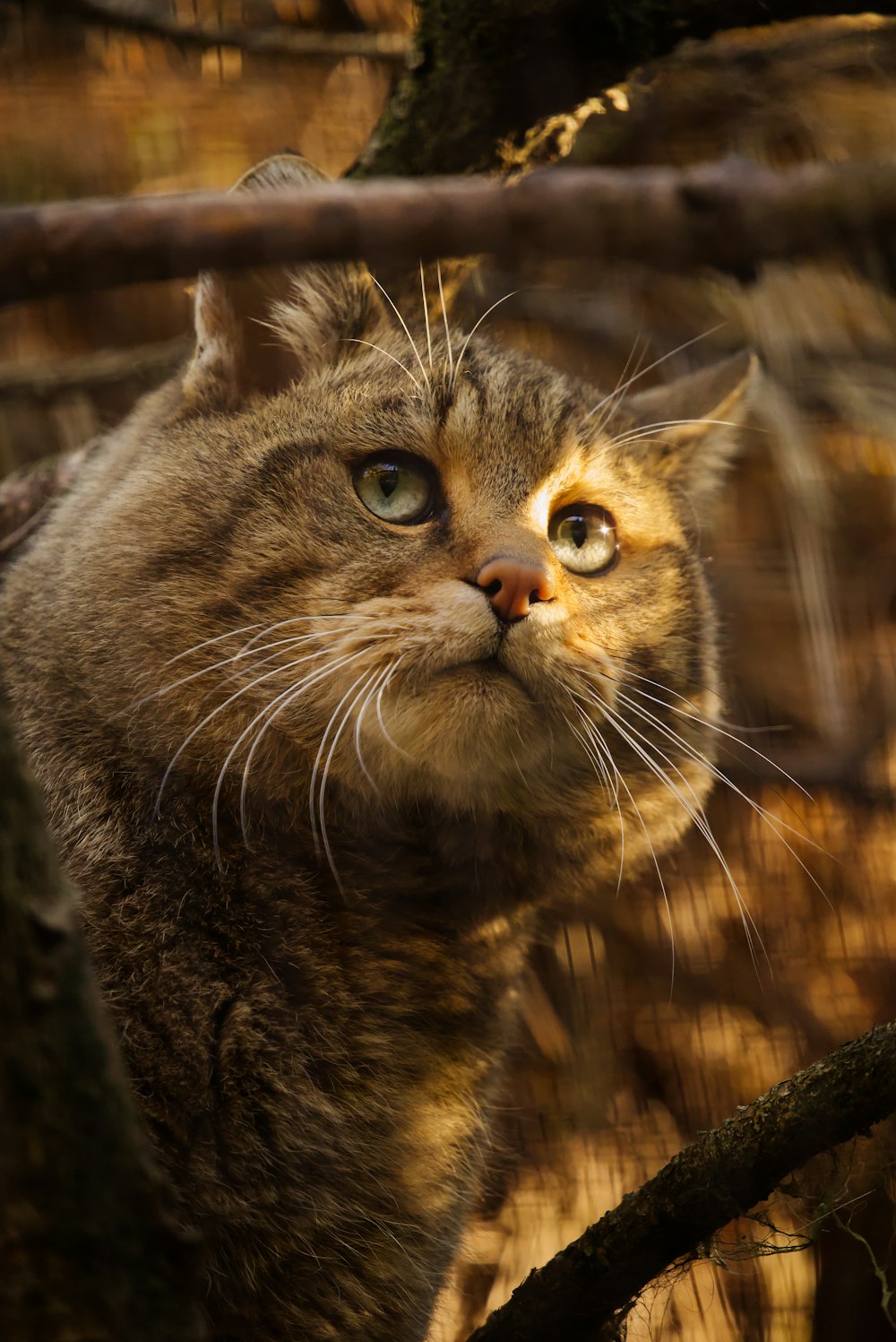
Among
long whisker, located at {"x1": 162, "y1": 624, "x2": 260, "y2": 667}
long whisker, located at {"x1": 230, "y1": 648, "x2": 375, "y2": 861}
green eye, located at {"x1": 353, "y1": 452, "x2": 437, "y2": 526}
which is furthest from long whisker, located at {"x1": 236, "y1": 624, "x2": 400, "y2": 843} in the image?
green eye, located at {"x1": 353, "y1": 452, "x2": 437, "y2": 526}

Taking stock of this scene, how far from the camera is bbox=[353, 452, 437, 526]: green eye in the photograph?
5.15 feet

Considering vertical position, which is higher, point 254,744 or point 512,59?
point 512,59

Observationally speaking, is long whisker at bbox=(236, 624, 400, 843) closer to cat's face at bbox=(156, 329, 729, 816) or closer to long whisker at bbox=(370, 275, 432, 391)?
cat's face at bbox=(156, 329, 729, 816)

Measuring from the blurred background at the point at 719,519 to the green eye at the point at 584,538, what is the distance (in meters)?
0.50

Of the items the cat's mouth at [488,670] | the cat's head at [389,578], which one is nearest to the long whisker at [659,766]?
the cat's head at [389,578]

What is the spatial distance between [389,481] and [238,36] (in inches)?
69.8

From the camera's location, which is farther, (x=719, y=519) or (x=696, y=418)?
(x=719, y=519)

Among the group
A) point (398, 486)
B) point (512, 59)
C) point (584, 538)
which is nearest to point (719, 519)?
point (584, 538)

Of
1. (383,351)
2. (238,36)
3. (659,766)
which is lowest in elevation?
(659,766)

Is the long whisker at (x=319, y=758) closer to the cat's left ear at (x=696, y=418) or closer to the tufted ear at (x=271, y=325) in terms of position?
the tufted ear at (x=271, y=325)

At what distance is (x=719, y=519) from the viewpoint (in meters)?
2.55

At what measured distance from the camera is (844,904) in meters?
2.50

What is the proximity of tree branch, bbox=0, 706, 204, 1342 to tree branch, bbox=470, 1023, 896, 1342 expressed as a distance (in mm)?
498

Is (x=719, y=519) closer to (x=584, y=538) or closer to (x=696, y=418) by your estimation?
(x=696, y=418)
